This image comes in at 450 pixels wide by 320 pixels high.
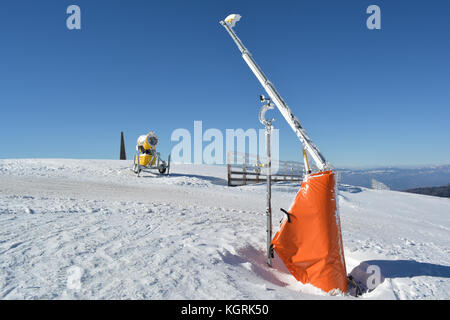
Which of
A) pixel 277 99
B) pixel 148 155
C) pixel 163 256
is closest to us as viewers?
pixel 163 256

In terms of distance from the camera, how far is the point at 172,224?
15.2ft

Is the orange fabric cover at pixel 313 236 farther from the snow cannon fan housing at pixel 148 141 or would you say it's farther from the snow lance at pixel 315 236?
the snow cannon fan housing at pixel 148 141

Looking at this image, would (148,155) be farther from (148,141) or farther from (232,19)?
(232,19)

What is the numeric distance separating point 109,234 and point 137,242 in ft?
1.87

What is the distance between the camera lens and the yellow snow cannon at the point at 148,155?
14.7 meters

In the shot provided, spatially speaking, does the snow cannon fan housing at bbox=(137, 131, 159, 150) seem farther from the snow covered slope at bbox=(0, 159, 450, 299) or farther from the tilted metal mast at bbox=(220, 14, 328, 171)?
the tilted metal mast at bbox=(220, 14, 328, 171)

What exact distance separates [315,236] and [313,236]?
0.03 meters

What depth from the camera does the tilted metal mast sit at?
359cm

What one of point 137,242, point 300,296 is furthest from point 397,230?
point 137,242

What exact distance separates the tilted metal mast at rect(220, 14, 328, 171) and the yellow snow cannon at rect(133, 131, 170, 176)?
11.7 meters

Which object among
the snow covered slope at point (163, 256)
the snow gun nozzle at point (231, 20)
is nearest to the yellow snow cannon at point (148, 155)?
the snow covered slope at point (163, 256)

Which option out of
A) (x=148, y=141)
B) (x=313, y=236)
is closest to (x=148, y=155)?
(x=148, y=141)

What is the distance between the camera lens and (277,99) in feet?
12.3
